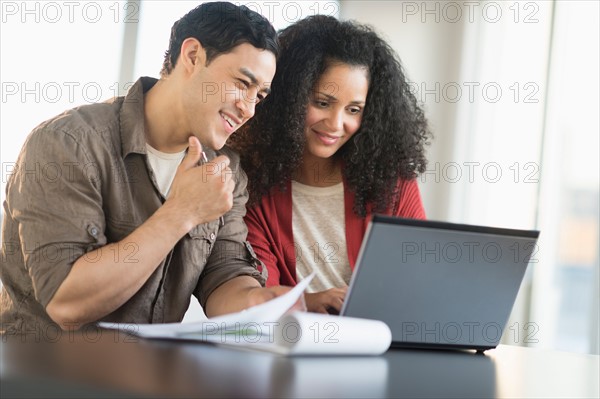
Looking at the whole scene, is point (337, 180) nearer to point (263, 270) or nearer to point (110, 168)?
point (263, 270)

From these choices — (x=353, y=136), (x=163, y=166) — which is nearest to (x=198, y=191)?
(x=163, y=166)

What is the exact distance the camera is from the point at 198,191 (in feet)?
5.36

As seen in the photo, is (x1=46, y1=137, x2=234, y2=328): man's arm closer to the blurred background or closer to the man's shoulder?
the man's shoulder

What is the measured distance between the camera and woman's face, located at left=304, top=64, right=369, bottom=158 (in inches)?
86.0

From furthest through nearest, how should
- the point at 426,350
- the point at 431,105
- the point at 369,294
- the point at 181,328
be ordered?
the point at 431,105 → the point at 426,350 → the point at 369,294 → the point at 181,328

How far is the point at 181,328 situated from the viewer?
120cm

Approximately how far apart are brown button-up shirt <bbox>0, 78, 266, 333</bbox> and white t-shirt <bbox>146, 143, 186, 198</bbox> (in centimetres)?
5

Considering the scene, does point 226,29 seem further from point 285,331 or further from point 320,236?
point 285,331

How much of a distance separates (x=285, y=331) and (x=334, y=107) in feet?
3.70

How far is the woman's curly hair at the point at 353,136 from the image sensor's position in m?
2.21

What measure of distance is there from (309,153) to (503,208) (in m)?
1.97

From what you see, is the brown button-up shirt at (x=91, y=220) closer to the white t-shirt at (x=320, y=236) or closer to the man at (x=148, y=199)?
the man at (x=148, y=199)

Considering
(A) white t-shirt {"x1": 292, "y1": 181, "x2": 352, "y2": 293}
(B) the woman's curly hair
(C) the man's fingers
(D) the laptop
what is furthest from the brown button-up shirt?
(D) the laptop

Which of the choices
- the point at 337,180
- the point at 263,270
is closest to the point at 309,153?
the point at 337,180
